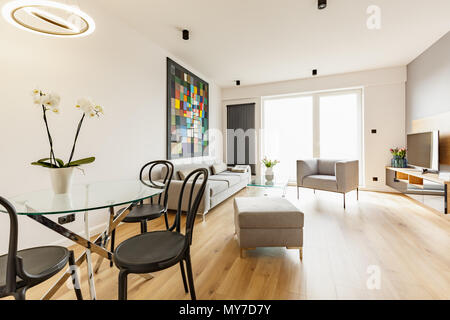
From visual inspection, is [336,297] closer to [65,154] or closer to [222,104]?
[65,154]

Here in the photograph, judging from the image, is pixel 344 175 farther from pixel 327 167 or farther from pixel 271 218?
pixel 271 218

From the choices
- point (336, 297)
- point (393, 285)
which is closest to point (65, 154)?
point (336, 297)

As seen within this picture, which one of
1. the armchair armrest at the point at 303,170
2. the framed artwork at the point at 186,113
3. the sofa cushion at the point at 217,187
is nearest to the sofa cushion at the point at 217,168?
the framed artwork at the point at 186,113

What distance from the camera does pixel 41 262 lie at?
3.28ft

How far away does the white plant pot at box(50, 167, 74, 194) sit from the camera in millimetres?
1321

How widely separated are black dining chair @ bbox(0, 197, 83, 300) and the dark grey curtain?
4.66 m

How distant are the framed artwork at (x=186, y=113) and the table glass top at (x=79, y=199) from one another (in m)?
2.10

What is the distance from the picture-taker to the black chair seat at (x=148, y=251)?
100cm

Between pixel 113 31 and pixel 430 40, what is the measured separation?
15.2 feet

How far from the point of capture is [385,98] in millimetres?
4348

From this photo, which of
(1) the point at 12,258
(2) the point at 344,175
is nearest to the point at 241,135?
(2) the point at 344,175

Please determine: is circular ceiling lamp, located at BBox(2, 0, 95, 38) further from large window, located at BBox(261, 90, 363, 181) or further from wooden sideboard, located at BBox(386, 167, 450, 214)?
large window, located at BBox(261, 90, 363, 181)

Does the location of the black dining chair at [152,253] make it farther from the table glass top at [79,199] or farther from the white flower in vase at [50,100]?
the white flower in vase at [50,100]

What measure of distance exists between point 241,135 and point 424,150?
362 centimetres
